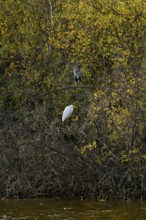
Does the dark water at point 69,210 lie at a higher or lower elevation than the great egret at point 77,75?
lower

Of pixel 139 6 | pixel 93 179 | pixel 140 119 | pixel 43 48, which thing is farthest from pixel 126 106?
pixel 43 48

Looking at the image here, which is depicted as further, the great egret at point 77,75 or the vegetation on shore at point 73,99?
the great egret at point 77,75

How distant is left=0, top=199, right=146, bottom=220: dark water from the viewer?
16.8 meters

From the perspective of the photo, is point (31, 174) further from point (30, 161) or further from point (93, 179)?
point (93, 179)

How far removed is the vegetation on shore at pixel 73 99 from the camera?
18.9 m

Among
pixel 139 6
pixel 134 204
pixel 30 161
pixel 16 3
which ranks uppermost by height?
pixel 16 3

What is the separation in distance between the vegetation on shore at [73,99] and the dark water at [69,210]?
0.55 meters

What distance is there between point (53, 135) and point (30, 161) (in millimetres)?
983

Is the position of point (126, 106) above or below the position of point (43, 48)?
below

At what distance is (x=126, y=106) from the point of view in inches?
747

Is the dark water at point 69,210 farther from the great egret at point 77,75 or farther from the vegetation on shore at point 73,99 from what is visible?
the great egret at point 77,75

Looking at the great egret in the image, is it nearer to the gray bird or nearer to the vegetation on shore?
the gray bird

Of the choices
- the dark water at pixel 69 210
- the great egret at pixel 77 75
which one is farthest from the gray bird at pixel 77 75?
the dark water at pixel 69 210

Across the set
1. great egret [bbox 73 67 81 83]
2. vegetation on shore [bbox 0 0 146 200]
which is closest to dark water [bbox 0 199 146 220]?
vegetation on shore [bbox 0 0 146 200]
